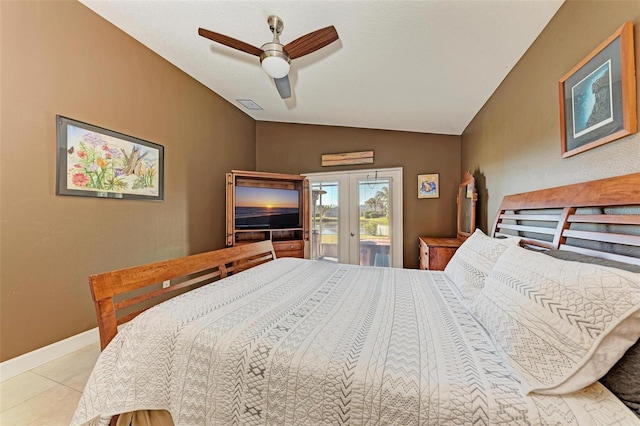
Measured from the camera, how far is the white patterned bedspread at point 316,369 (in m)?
0.69

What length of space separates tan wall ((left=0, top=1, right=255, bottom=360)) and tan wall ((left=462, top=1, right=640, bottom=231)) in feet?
11.9

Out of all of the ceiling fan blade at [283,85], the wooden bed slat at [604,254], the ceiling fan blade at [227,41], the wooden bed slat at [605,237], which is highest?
the ceiling fan blade at [227,41]

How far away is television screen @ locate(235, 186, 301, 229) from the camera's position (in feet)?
12.4

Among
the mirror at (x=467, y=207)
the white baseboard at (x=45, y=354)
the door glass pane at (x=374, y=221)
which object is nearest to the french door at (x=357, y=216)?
the door glass pane at (x=374, y=221)

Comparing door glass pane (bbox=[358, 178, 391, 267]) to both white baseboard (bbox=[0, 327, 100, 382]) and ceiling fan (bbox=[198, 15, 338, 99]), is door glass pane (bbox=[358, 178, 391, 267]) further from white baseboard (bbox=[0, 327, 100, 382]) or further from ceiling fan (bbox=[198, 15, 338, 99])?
white baseboard (bbox=[0, 327, 100, 382])

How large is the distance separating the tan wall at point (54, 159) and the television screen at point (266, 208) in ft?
2.90

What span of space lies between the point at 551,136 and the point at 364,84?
1.78m

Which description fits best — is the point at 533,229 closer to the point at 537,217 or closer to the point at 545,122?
the point at 537,217

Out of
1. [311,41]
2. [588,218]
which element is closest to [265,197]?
[311,41]

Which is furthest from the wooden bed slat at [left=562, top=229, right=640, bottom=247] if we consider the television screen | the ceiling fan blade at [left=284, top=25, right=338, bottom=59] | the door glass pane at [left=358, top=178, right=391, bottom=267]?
the television screen

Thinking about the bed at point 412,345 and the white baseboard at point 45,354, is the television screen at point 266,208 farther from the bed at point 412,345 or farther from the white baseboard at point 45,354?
the bed at point 412,345

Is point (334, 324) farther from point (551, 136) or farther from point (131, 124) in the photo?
point (131, 124)

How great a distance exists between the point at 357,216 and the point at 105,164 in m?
3.32

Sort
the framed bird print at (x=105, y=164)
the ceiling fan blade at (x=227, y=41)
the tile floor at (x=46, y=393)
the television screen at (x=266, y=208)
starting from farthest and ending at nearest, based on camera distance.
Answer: the television screen at (x=266, y=208)
the framed bird print at (x=105, y=164)
the ceiling fan blade at (x=227, y=41)
the tile floor at (x=46, y=393)
